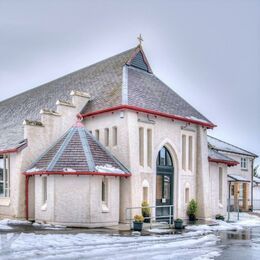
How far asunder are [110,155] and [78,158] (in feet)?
6.86

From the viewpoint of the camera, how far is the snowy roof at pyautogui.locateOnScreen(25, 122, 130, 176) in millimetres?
20281

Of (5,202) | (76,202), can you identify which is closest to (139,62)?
(76,202)

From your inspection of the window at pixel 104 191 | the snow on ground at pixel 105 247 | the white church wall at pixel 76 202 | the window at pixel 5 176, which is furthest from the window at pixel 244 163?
the window at pixel 5 176

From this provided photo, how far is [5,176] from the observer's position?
77.7ft

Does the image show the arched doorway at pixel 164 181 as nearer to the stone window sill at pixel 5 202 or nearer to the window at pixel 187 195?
the window at pixel 187 195

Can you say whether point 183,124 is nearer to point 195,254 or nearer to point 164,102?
point 164,102

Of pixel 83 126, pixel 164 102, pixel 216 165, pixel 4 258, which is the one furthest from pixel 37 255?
pixel 216 165

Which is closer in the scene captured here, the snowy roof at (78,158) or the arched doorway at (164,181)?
the snowy roof at (78,158)

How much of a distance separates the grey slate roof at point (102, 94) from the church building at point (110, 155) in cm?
9

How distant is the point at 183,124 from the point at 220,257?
12947mm

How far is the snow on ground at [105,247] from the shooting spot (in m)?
12.6


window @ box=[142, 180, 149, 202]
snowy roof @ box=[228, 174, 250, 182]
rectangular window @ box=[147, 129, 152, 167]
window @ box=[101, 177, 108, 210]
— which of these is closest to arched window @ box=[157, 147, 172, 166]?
rectangular window @ box=[147, 129, 152, 167]

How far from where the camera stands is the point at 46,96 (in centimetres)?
2930

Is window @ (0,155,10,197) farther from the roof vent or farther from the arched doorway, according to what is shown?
the roof vent
